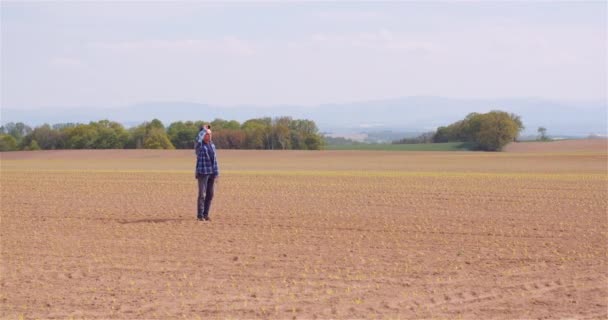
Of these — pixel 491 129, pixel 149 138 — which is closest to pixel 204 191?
pixel 491 129

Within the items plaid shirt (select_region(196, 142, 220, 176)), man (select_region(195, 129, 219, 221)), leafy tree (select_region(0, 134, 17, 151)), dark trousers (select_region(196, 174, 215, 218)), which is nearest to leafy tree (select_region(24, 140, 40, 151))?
leafy tree (select_region(0, 134, 17, 151))

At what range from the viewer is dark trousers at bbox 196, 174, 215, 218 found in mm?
15227

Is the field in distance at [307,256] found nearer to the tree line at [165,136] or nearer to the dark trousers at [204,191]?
the dark trousers at [204,191]

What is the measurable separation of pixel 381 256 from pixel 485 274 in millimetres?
1748

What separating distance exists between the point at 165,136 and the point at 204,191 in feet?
233

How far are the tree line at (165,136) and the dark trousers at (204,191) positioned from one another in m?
67.3

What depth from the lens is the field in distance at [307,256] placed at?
28.0ft

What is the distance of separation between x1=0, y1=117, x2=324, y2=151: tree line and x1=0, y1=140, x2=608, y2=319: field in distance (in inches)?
2448

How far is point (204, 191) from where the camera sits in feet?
50.9

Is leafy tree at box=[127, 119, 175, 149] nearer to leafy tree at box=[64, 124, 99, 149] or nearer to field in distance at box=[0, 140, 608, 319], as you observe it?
leafy tree at box=[64, 124, 99, 149]

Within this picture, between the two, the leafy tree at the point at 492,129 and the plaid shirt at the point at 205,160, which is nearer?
the plaid shirt at the point at 205,160

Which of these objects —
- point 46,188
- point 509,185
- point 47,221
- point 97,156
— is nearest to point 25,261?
point 47,221

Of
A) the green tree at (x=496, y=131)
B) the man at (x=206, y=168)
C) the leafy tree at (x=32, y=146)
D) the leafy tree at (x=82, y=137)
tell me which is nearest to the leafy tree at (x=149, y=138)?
the leafy tree at (x=82, y=137)

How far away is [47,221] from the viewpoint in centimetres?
1564
